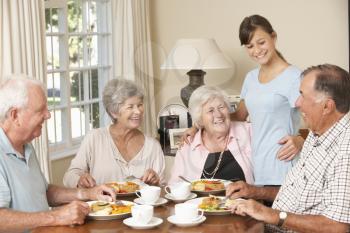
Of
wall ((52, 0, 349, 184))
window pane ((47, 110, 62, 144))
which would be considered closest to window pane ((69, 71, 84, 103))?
window pane ((47, 110, 62, 144))

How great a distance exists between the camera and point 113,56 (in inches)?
177

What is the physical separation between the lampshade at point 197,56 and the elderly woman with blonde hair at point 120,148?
116 cm

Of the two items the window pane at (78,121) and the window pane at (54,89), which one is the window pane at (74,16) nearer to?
the window pane at (54,89)

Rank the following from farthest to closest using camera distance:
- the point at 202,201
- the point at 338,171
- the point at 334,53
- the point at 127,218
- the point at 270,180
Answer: the point at 334,53 → the point at 270,180 → the point at 202,201 → the point at 127,218 → the point at 338,171

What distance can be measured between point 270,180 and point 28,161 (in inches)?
44.3

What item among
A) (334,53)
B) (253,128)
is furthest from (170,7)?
(253,128)

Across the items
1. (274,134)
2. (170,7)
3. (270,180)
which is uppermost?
(170,7)

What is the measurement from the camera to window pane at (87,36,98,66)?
14.4ft

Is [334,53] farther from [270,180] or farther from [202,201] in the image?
[202,201]

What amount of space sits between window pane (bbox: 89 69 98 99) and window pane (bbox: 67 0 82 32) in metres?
0.37

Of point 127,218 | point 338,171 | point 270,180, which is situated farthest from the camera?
point 270,180

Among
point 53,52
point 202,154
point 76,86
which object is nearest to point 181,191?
point 202,154

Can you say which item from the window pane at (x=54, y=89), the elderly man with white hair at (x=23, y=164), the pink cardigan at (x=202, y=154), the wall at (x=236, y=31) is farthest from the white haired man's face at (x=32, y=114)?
the window pane at (x=54, y=89)

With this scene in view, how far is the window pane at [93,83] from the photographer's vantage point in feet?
14.4
